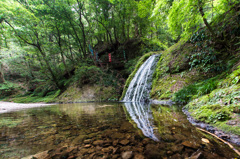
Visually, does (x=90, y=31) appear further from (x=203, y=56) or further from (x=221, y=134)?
(x=221, y=134)

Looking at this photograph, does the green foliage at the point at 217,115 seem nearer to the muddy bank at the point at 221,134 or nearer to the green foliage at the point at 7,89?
the muddy bank at the point at 221,134

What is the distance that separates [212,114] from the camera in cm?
180

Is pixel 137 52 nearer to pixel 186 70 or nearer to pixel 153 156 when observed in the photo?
pixel 186 70

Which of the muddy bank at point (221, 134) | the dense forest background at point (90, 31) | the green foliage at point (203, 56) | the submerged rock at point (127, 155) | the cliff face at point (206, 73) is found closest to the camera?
the submerged rock at point (127, 155)

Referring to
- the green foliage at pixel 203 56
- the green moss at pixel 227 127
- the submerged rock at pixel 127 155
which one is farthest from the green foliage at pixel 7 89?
the green foliage at pixel 203 56

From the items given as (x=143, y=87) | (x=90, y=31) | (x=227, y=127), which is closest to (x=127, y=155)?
(x=227, y=127)

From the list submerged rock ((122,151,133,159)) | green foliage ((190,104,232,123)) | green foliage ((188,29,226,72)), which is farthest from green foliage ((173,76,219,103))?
submerged rock ((122,151,133,159))

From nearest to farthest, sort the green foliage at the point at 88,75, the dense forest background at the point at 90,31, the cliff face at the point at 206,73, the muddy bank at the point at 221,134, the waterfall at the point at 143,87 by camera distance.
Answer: the muddy bank at the point at 221,134 < the cliff face at the point at 206,73 < the dense forest background at the point at 90,31 < the waterfall at the point at 143,87 < the green foliage at the point at 88,75

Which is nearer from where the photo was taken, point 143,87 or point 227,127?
point 227,127

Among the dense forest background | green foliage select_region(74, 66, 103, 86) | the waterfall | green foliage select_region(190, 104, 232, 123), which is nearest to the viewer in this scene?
green foliage select_region(190, 104, 232, 123)

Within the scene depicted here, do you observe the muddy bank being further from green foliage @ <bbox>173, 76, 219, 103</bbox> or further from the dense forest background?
the dense forest background

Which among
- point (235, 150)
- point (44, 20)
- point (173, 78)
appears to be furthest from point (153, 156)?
point (44, 20)

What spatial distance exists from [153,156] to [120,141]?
0.47m

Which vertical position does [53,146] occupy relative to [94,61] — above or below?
below
